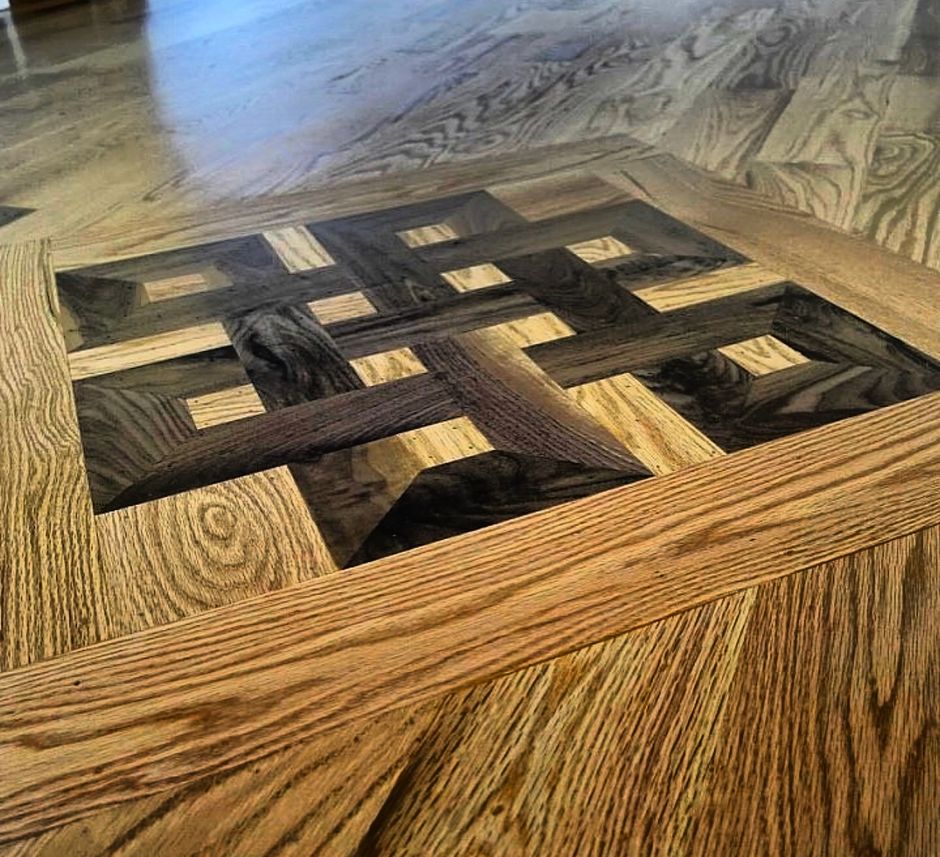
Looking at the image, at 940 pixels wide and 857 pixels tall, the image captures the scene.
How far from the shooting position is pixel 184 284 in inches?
33.1

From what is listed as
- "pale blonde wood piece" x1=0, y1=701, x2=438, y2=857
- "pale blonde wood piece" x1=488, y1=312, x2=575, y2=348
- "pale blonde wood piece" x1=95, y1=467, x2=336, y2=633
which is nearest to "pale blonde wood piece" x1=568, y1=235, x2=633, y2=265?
"pale blonde wood piece" x1=488, y1=312, x2=575, y2=348

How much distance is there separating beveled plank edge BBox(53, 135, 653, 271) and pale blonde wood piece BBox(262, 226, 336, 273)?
20 mm

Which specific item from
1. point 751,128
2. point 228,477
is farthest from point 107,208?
point 751,128

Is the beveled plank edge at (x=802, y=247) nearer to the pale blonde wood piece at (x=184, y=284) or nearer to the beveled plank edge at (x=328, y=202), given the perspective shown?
the beveled plank edge at (x=328, y=202)

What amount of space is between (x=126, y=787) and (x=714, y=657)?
9.2 inches

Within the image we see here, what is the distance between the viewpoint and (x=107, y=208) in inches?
39.6

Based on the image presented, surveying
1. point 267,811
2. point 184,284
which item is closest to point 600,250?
point 184,284

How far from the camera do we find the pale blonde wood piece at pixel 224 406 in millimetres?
659

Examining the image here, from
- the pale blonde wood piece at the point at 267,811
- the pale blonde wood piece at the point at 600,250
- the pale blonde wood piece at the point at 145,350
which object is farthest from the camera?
the pale blonde wood piece at the point at 600,250

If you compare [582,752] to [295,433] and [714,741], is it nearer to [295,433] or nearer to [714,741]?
[714,741]

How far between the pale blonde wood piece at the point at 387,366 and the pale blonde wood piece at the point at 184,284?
0.18m

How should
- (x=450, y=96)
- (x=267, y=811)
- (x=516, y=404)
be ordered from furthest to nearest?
(x=450, y=96), (x=516, y=404), (x=267, y=811)

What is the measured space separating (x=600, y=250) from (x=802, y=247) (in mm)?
152

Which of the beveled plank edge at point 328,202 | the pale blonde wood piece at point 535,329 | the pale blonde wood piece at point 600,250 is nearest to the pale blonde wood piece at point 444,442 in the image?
the pale blonde wood piece at point 535,329
